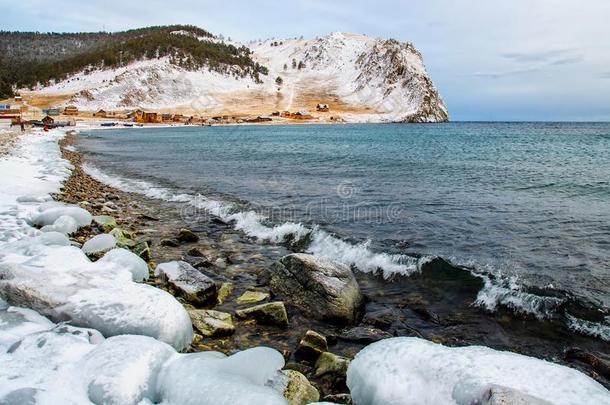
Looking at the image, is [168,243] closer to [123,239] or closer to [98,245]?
[123,239]

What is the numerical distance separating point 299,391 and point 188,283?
405 centimetres

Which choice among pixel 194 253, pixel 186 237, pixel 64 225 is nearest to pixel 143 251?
pixel 194 253

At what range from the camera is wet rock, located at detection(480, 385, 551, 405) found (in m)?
3.76

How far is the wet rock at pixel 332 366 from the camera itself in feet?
18.8

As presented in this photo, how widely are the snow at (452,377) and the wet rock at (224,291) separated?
396cm

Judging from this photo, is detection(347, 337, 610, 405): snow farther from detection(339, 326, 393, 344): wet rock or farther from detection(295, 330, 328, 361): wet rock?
detection(339, 326, 393, 344): wet rock

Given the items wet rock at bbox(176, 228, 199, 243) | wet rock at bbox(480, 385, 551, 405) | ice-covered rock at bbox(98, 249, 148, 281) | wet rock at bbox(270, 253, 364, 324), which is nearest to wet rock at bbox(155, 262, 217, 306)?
ice-covered rock at bbox(98, 249, 148, 281)

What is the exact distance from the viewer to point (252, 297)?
858cm

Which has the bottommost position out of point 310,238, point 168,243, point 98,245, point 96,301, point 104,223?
point 168,243

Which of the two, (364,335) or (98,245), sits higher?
(98,245)

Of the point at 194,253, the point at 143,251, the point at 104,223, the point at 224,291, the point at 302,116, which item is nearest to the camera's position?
the point at 224,291

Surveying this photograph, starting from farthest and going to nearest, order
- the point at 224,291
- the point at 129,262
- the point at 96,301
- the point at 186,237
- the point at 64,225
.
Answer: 1. the point at 186,237
2. the point at 64,225
3. the point at 224,291
4. the point at 129,262
5. the point at 96,301

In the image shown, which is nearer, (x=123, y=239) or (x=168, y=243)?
(x=123, y=239)

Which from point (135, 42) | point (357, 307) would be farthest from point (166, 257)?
point (135, 42)
